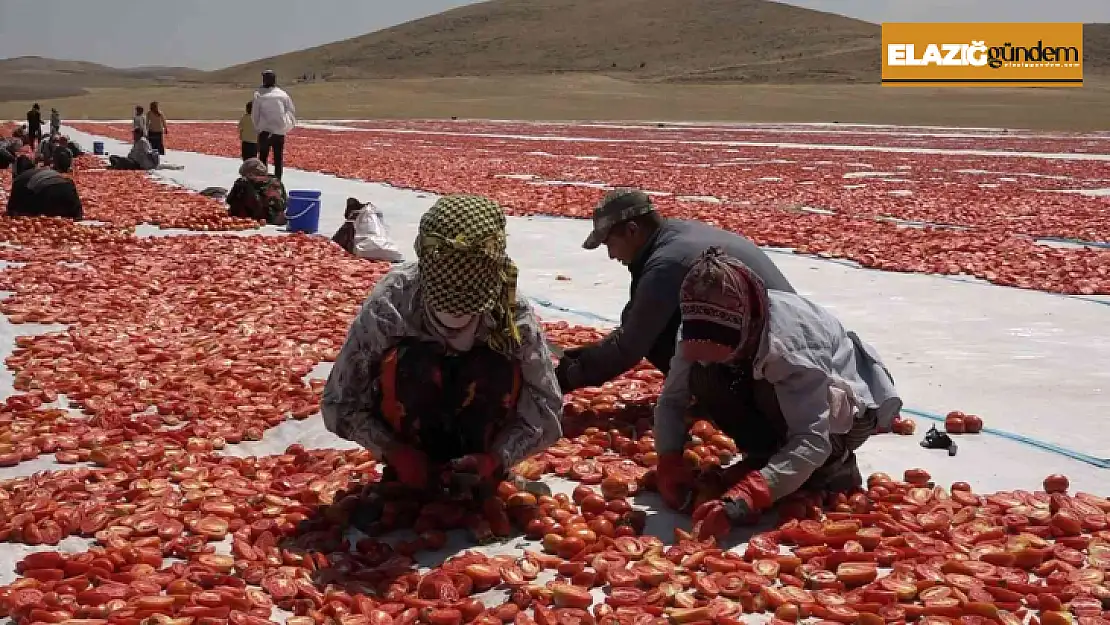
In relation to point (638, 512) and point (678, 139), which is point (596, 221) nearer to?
point (638, 512)

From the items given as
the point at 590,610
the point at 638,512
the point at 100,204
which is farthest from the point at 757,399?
the point at 100,204

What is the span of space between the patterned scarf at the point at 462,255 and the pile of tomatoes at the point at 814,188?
622cm

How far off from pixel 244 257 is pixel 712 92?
225ft

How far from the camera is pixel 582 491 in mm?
3883

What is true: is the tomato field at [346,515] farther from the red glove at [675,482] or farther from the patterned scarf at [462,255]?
the patterned scarf at [462,255]

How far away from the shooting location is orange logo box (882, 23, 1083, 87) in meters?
79.6

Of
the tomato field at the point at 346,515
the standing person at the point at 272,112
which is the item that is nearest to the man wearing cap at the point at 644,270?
the tomato field at the point at 346,515

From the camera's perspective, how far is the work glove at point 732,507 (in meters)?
3.47

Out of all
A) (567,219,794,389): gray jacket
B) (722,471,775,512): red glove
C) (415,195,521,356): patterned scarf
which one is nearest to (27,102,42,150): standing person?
(567,219,794,389): gray jacket

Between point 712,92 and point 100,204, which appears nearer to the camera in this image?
point 100,204

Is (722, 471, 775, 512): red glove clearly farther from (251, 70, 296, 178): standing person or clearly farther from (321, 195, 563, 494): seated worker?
(251, 70, 296, 178): standing person

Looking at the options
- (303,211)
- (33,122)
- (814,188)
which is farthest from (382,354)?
(33,122)

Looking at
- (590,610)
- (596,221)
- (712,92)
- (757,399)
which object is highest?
(712,92)

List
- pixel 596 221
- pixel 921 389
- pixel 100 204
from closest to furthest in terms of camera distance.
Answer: pixel 596 221, pixel 921 389, pixel 100 204
